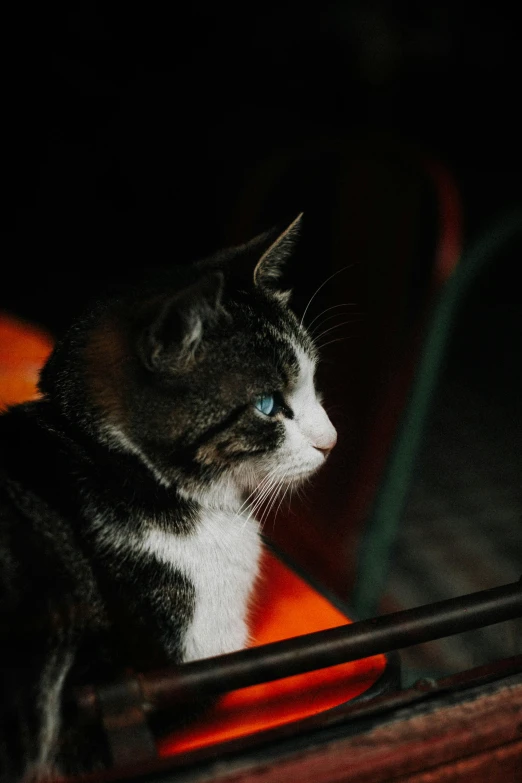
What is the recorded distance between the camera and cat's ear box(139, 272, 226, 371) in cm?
46

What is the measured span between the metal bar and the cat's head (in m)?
0.17

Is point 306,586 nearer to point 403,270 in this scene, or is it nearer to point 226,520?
point 226,520

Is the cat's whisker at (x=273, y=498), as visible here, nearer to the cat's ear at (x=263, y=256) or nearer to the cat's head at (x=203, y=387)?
the cat's head at (x=203, y=387)

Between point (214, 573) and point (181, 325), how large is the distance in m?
0.22

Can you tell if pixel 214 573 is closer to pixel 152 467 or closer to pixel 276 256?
pixel 152 467

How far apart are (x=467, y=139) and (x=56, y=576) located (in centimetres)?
56

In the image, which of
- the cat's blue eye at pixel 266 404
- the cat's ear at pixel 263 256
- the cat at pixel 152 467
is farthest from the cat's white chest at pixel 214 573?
the cat's ear at pixel 263 256

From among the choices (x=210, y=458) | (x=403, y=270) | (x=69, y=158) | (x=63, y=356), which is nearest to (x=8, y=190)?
(x=69, y=158)

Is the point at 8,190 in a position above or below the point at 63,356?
above

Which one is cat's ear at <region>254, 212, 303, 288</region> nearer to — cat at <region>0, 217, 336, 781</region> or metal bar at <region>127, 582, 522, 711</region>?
cat at <region>0, 217, 336, 781</region>

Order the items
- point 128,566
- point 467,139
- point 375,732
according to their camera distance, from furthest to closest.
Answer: point 467,139
point 128,566
point 375,732

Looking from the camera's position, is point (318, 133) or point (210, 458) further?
point (318, 133)

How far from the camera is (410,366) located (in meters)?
0.73

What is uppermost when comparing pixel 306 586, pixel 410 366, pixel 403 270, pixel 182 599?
pixel 403 270
